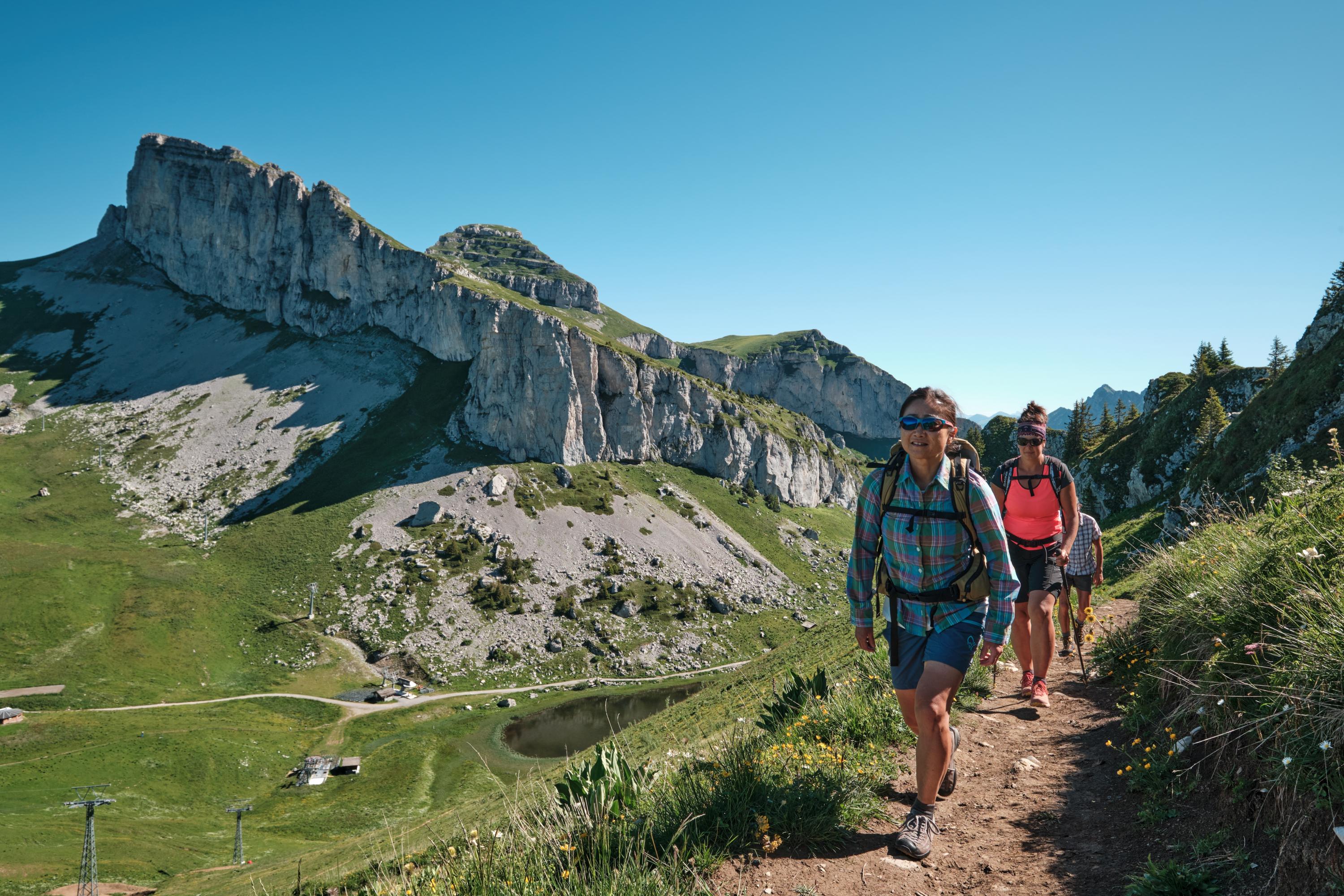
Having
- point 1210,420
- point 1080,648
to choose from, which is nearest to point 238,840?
point 1080,648

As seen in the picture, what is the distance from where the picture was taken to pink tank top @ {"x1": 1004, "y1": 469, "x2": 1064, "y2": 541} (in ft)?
28.9

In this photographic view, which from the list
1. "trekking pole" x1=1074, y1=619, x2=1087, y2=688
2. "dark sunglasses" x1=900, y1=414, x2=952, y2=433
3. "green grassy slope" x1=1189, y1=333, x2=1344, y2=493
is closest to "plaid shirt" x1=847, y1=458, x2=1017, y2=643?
"dark sunglasses" x1=900, y1=414, x2=952, y2=433

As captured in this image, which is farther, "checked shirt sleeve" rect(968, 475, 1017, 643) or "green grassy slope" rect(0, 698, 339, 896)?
"green grassy slope" rect(0, 698, 339, 896)

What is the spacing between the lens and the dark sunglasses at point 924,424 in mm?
5289

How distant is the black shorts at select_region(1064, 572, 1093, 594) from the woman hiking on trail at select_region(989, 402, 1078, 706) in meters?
1.52

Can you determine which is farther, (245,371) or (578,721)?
(245,371)

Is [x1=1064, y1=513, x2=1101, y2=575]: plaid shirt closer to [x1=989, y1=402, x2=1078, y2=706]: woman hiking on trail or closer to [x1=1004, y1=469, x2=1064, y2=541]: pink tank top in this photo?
[x1=989, y1=402, x2=1078, y2=706]: woman hiking on trail

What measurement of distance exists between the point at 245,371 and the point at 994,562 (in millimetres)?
165835

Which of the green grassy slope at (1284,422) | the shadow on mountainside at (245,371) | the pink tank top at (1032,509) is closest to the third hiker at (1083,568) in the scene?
the pink tank top at (1032,509)

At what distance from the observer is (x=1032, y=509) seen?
29.2 feet

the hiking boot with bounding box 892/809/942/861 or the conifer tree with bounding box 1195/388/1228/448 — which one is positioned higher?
the conifer tree with bounding box 1195/388/1228/448

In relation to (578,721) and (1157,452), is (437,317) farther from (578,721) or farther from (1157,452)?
(1157,452)

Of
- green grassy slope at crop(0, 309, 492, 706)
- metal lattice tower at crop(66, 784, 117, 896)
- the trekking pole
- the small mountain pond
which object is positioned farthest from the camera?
green grassy slope at crop(0, 309, 492, 706)

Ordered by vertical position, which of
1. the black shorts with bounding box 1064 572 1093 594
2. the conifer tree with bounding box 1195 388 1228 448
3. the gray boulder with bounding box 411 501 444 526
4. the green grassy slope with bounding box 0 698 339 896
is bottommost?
the green grassy slope with bounding box 0 698 339 896
